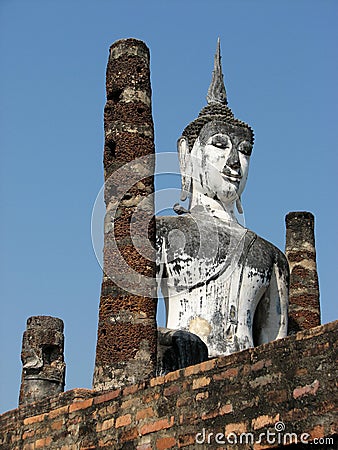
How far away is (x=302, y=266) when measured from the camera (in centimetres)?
1498

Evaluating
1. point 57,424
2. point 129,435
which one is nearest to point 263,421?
point 129,435

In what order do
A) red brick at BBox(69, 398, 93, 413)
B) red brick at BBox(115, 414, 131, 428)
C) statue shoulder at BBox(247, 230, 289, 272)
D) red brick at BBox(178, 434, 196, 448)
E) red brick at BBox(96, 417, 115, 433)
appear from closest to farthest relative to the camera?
red brick at BBox(178, 434, 196, 448)
red brick at BBox(115, 414, 131, 428)
red brick at BBox(96, 417, 115, 433)
red brick at BBox(69, 398, 93, 413)
statue shoulder at BBox(247, 230, 289, 272)

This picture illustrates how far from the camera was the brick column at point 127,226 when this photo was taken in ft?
33.7

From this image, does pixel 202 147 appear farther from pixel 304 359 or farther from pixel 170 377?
pixel 304 359

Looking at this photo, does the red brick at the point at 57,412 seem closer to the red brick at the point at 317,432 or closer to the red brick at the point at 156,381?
the red brick at the point at 156,381

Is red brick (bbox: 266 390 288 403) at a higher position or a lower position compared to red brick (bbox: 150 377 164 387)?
lower

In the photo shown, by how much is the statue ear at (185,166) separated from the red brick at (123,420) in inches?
152

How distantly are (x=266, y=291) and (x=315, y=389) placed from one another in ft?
14.9

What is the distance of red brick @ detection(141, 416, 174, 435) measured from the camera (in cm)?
901

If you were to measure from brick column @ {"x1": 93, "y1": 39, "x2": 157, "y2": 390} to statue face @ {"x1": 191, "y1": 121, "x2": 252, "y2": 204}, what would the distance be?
1.43 m

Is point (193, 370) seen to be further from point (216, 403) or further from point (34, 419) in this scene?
point (34, 419)

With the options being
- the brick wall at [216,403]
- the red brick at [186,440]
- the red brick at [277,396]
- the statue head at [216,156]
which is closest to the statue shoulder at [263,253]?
the statue head at [216,156]

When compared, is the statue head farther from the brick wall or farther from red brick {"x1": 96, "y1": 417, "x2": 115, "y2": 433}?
red brick {"x1": 96, "y1": 417, "x2": 115, "y2": 433}

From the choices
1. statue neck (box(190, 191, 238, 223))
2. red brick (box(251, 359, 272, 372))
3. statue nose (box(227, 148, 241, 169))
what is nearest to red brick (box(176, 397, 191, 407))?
red brick (box(251, 359, 272, 372))
